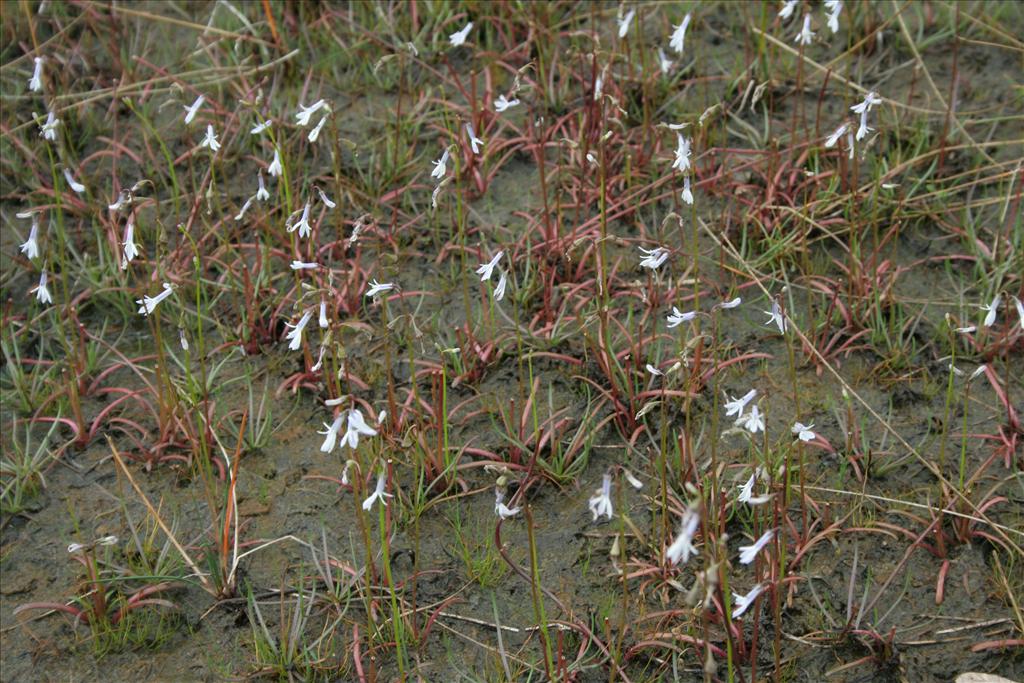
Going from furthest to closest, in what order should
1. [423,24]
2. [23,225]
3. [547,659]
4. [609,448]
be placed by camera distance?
[423,24]
[23,225]
[609,448]
[547,659]

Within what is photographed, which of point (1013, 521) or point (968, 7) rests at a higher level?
point (968, 7)

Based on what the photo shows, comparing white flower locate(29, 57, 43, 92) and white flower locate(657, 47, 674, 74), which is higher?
white flower locate(29, 57, 43, 92)

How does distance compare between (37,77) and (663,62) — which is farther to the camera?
(663,62)

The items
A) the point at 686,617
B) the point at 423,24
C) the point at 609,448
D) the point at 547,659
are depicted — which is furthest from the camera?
the point at 423,24

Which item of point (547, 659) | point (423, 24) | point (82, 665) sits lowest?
point (82, 665)

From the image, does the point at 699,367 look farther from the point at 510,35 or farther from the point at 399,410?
the point at 510,35

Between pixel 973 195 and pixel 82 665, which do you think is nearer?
pixel 82 665

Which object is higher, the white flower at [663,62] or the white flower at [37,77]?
the white flower at [37,77]

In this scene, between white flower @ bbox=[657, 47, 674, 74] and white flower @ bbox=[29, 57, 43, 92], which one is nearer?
white flower @ bbox=[29, 57, 43, 92]

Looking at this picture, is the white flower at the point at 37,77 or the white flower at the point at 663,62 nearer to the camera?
the white flower at the point at 37,77

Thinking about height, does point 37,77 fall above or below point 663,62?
above

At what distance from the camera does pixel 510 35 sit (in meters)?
5.30

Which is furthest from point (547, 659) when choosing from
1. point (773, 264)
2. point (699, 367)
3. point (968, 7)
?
point (968, 7)

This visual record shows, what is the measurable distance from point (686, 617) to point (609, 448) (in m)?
0.69
